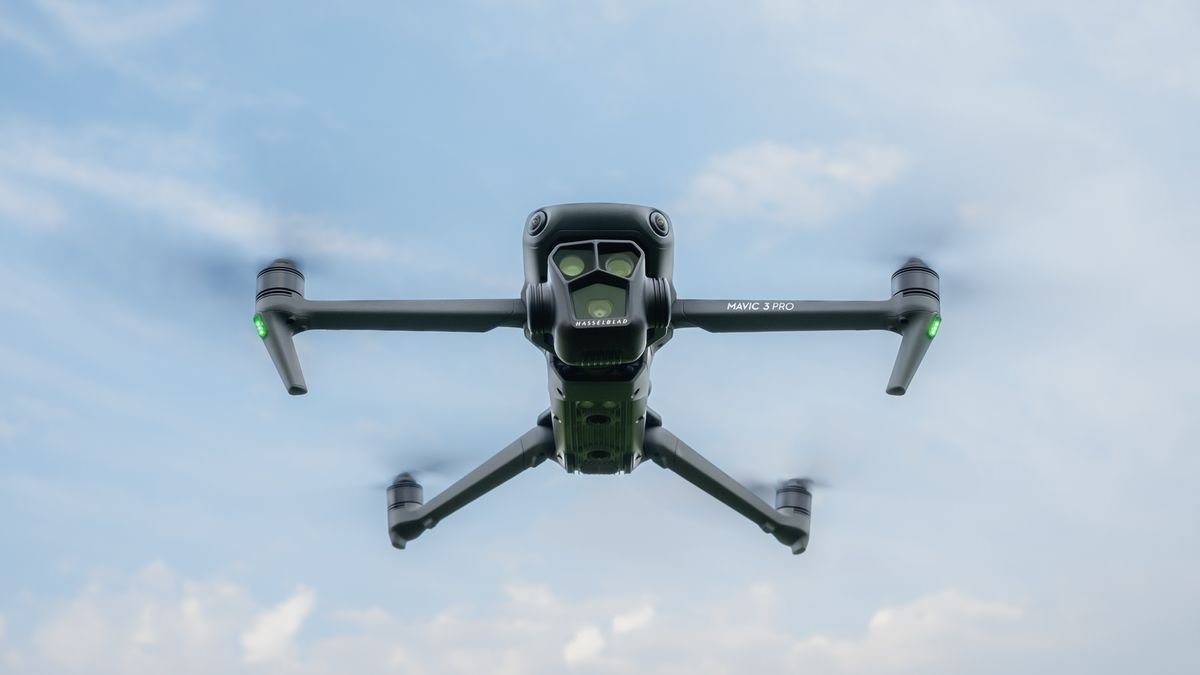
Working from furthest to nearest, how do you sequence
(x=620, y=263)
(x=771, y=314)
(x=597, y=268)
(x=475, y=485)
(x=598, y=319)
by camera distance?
1. (x=475, y=485)
2. (x=771, y=314)
3. (x=620, y=263)
4. (x=597, y=268)
5. (x=598, y=319)

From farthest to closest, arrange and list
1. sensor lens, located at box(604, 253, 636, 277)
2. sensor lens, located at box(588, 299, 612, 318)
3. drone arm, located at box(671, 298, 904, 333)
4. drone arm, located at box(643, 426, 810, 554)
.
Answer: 1. drone arm, located at box(643, 426, 810, 554)
2. drone arm, located at box(671, 298, 904, 333)
3. sensor lens, located at box(604, 253, 636, 277)
4. sensor lens, located at box(588, 299, 612, 318)

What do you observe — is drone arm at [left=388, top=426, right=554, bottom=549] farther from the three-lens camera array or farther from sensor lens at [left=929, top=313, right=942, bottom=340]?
sensor lens at [left=929, top=313, right=942, bottom=340]

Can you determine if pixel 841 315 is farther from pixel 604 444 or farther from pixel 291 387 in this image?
pixel 291 387

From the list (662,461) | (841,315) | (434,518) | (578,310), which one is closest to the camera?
(578,310)

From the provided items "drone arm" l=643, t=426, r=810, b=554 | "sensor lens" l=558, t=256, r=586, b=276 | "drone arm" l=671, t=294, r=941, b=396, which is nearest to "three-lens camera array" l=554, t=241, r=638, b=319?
"sensor lens" l=558, t=256, r=586, b=276

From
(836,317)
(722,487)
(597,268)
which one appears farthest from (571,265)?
(722,487)

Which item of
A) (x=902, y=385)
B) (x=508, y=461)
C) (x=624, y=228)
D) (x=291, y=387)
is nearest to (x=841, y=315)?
(x=902, y=385)

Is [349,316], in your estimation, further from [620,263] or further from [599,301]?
[620,263]
